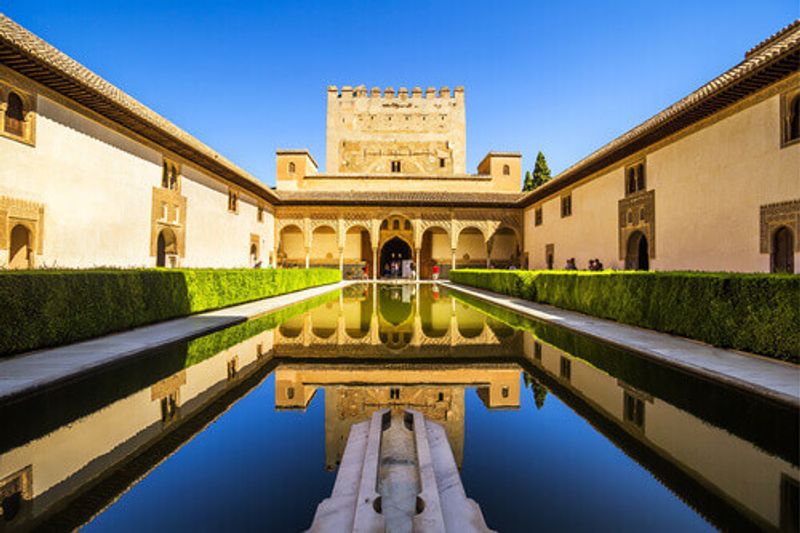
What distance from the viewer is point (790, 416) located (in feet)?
11.1

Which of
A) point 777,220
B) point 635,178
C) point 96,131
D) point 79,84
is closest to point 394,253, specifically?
point 635,178

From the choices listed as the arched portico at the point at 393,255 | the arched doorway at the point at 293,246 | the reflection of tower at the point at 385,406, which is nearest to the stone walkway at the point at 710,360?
the reflection of tower at the point at 385,406

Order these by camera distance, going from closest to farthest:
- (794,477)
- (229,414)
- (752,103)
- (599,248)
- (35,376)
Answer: (794,477), (229,414), (35,376), (752,103), (599,248)

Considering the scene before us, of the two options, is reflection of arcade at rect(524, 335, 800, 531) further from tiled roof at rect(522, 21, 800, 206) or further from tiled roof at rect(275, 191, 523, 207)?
tiled roof at rect(275, 191, 523, 207)

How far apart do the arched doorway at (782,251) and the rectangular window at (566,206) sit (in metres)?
10.5

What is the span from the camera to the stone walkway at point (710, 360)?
3.89 meters

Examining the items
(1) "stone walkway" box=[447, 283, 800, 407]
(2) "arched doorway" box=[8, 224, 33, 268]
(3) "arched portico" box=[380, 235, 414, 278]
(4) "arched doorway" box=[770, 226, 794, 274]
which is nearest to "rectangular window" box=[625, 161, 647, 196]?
(4) "arched doorway" box=[770, 226, 794, 274]

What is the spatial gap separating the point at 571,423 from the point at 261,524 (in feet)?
8.00

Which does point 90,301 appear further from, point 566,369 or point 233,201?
point 233,201

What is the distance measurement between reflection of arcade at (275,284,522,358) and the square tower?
1061 inches

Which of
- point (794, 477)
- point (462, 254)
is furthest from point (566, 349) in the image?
point (462, 254)

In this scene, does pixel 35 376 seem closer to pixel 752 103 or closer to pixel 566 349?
pixel 566 349

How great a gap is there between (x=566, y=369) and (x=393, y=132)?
33.6 metres

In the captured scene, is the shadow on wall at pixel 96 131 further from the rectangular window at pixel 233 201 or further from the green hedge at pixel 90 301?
the rectangular window at pixel 233 201
